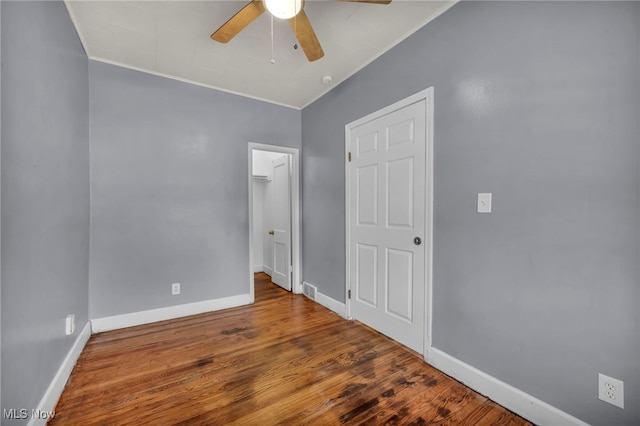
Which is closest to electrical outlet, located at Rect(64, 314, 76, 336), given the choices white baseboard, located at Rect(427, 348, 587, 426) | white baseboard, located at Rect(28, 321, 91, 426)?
white baseboard, located at Rect(28, 321, 91, 426)

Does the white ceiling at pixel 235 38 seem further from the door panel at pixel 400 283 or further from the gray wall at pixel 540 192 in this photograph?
the door panel at pixel 400 283

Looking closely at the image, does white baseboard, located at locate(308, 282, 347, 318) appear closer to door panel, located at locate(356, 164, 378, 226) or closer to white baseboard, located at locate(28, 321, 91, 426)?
door panel, located at locate(356, 164, 378, 226)

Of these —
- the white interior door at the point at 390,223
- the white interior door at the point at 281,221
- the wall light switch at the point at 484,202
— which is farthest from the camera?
the white interior door at the point at 281,221

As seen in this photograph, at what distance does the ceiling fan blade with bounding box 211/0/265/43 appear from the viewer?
5.02 feet

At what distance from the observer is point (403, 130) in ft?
7.30

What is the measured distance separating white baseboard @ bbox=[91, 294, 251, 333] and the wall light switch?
9.01ft

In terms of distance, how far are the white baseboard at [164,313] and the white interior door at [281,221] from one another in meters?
0.78

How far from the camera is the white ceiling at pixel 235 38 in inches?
75.0

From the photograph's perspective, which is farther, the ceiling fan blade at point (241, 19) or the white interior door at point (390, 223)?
the white interior door at point (390, 223)

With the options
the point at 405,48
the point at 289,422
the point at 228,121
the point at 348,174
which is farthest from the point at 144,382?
the point at 405,48

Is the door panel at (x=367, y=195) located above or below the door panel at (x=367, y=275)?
above

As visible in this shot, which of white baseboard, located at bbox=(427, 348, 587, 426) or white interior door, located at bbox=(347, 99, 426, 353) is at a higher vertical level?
white interior door, located at bbox=(347, 99, 426, 353)

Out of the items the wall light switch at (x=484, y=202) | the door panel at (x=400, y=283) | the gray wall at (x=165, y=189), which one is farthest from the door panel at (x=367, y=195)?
the gray wall at (x=165, y=189)

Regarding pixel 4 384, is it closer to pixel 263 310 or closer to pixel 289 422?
pixel 289 422
